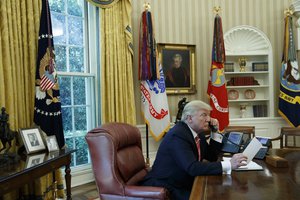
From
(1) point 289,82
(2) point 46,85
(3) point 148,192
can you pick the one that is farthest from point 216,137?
(1) point 289,82

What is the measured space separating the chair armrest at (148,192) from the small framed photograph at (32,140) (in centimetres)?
107

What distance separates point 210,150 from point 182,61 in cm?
264

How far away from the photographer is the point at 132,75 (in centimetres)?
448

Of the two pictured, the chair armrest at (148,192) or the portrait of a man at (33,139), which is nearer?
the chair armrest at (148,192)

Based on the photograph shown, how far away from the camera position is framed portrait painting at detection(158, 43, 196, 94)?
4828 mm

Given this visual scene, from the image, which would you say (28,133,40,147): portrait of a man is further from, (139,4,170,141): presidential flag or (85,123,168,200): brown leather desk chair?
(139,4,170,141): presidential flag

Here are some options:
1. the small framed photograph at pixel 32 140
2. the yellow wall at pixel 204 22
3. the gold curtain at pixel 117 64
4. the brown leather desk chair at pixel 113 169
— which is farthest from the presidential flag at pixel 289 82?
the small framed photograph at pixel 32 140

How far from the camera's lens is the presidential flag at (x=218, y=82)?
4.61 meters

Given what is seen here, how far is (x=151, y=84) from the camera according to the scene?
14.5 ft

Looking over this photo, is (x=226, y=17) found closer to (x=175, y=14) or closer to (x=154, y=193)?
(x=175, y=14)

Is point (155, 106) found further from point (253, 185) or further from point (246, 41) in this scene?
point (253, 185)

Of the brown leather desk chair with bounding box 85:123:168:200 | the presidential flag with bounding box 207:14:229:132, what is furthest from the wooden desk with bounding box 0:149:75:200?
the presidential flag with bounding box 207:14:229:132

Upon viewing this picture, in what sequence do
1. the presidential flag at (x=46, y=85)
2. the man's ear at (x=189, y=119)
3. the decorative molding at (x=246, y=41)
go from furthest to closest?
1. the decorative molding at (x=246, y=41)
2. the presidential flag at (x=46, y=85)
3. the man's ear at (x=189, y=119)

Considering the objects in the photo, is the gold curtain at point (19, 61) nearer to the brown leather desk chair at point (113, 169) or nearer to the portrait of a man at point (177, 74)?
the brown leather desk chair at point (113, 169)
